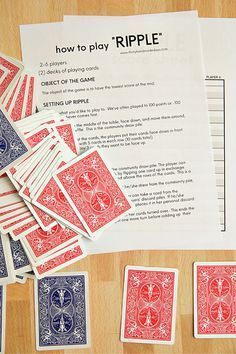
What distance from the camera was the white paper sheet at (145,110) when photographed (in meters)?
0.93

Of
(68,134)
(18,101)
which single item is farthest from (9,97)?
(68,134)

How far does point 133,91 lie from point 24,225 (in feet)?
1.07

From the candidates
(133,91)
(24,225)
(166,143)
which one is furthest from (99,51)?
(24,225)

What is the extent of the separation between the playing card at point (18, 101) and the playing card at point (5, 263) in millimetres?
227

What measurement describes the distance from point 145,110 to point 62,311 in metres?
0.42

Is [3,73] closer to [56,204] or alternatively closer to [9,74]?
[9,74]

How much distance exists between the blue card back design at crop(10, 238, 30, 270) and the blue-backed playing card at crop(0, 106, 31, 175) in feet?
0.47

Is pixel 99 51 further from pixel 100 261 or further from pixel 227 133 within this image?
pixel 100 261

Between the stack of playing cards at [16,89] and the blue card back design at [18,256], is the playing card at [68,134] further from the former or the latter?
the blue card back design at [18,256]

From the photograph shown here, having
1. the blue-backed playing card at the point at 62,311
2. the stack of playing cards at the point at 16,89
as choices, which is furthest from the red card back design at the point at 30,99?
the blue-backed playing card at the point at 62,311

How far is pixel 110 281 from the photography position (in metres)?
0.95

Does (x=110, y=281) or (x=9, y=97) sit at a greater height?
(x=9, y=97)

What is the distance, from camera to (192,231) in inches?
37.3

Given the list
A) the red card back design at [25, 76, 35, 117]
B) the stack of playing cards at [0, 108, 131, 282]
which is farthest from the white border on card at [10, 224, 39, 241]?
the red card back design at [25, 76, 35, 117]
